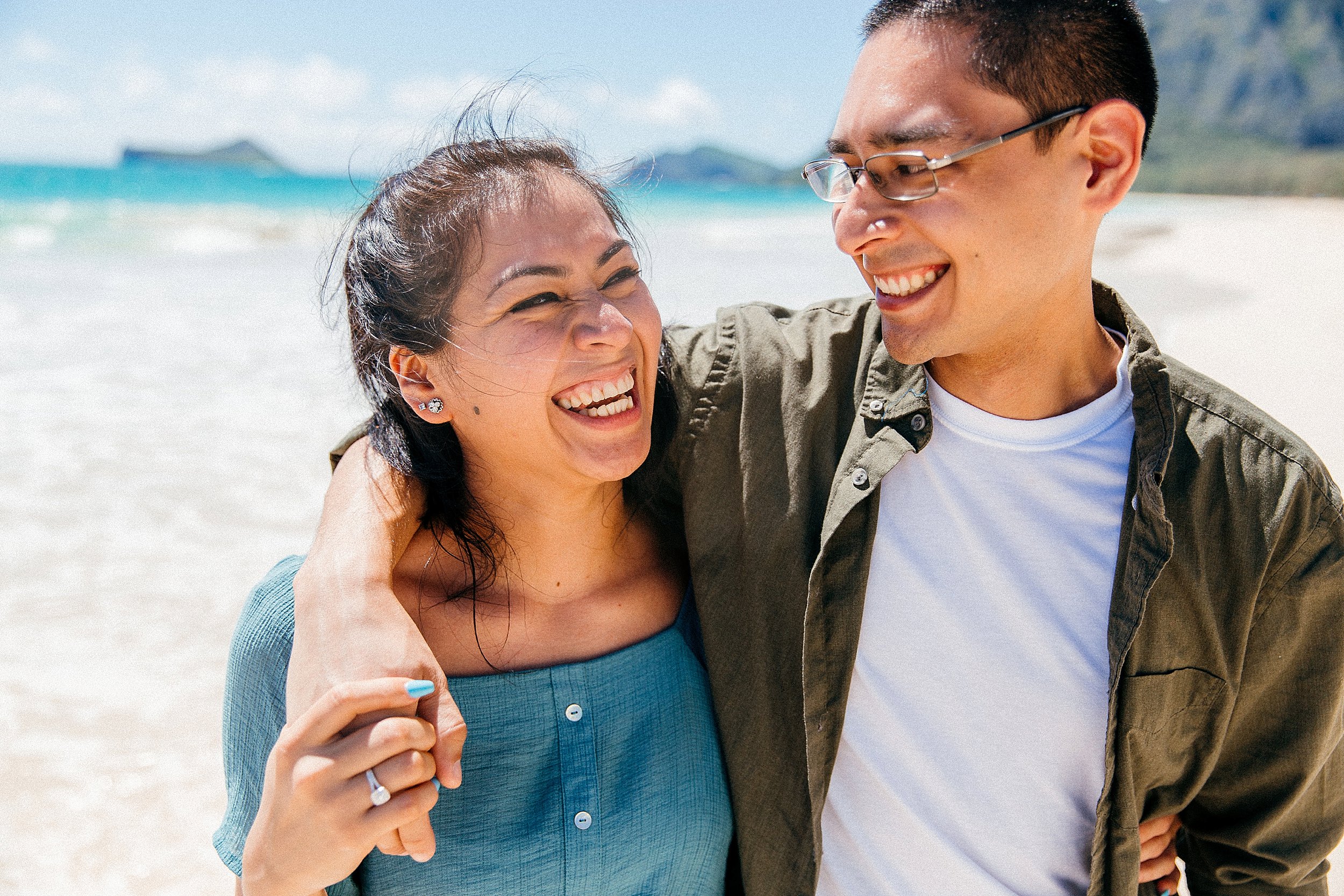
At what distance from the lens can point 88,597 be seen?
4.55m

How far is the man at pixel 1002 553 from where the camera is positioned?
1836mm

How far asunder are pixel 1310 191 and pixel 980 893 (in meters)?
60.5

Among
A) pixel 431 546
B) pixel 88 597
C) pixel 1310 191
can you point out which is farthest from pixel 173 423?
pixel 1310 191

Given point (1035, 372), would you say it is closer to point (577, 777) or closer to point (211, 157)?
point (577, 777)

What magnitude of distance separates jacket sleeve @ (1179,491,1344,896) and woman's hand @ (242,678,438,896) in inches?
61.7

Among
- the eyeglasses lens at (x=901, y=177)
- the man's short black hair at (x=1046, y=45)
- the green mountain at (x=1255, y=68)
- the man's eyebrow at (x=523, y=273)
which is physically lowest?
the man's eyebrow at (x=523, y=273)

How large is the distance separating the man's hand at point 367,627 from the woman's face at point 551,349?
11.0 inches

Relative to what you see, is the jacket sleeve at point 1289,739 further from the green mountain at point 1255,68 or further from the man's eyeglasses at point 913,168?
the green mountain at point 1255,68

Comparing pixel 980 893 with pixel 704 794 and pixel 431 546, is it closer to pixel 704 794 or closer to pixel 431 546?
pixel 704 794

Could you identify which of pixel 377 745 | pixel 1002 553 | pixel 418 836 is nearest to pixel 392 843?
pixel 418 836

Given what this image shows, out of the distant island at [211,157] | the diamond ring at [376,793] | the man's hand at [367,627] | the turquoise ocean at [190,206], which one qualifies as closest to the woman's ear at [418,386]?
the man's hand at [367,627]

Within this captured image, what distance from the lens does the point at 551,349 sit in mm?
1809

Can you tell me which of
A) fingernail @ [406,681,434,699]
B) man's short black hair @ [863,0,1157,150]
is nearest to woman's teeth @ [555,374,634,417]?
fingernail @ [406,681,434,699]

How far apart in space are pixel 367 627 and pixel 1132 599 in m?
1.40
